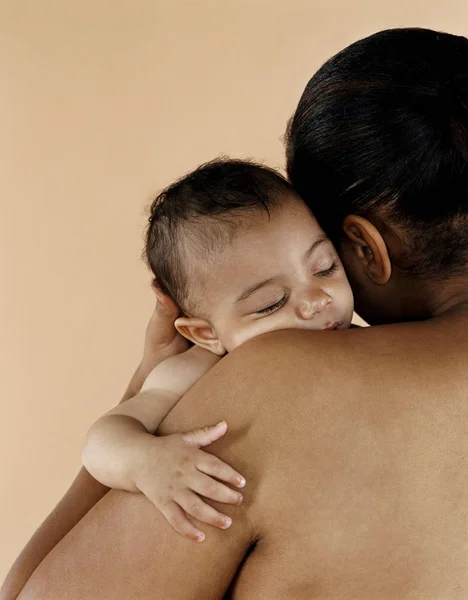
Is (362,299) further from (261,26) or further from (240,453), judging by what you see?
(261,26)

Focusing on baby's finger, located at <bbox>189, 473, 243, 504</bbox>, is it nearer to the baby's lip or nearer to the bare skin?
the bare skin

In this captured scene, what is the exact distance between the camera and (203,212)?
1167 mm

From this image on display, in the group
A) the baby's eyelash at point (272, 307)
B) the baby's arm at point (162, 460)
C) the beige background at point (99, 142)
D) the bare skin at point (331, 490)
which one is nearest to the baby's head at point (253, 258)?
the baby's eyelash at point (272, 307)

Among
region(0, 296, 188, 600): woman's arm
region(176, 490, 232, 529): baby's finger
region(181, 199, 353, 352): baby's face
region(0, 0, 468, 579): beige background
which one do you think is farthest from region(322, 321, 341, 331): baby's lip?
region(0, 0, 468, 579): beige background

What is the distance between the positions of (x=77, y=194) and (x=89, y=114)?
253mm

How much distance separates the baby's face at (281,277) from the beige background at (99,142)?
1.72 meters

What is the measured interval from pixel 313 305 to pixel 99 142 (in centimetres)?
188

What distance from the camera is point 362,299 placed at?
1.21 m

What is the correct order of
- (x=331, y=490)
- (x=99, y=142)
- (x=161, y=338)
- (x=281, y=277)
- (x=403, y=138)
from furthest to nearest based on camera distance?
1. (x=99, y=142)
2. (x=161, y=338)
3. (x=281, y=277)
4. (x=403, y=138)
5. (x=331, y=490)

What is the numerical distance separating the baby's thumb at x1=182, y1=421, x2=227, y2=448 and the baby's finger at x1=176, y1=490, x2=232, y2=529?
0.05 meters

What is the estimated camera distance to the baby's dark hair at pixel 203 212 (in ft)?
3.77

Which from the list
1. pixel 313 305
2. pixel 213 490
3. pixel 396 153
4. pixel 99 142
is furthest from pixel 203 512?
pixel 99 142

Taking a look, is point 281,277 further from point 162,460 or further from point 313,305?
point 162,460

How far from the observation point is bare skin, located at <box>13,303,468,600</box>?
0.86 m
